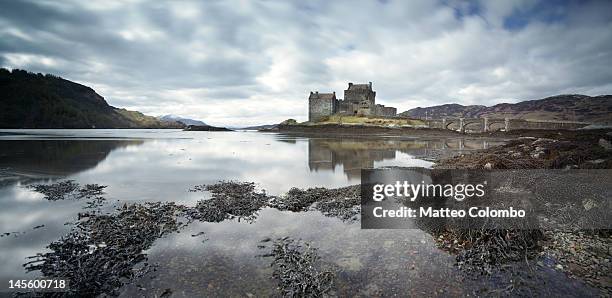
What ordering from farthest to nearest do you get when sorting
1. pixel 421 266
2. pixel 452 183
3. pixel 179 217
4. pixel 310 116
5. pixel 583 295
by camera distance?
pixel 310 116
pixel 452 183
pixel 179 217
pixel 421 266
pixel 583 295

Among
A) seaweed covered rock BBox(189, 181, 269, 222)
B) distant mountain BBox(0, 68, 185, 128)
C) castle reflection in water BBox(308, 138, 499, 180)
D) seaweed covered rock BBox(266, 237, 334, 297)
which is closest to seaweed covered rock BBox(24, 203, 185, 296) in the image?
seaweed covered rock BBox(189, 181, 269, 222)

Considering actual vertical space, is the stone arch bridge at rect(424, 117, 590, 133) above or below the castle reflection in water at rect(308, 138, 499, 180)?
above

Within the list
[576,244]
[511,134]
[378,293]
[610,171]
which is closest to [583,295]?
[576,244]

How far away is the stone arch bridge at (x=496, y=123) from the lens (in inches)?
3524

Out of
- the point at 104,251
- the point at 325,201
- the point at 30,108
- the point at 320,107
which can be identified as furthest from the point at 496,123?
the point at 30,108

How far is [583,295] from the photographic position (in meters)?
5.98

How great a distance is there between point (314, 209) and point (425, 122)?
111 metres

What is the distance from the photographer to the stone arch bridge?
89500 millimetres

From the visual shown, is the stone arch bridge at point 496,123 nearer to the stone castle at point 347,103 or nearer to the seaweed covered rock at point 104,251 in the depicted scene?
the stone castle at point 347,103

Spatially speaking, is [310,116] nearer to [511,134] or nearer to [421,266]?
[511,134]

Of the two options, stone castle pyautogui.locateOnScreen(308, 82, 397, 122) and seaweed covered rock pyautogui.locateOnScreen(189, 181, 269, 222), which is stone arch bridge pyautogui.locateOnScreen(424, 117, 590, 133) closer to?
stone castle pyautogui.locateOnScreen(308, 82, 397, 122)

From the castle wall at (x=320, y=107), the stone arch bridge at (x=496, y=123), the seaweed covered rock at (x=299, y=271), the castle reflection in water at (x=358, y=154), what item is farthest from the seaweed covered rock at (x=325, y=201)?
the castle wall at (x=320, y=107)

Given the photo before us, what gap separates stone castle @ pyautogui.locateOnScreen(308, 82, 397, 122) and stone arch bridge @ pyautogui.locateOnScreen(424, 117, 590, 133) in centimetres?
2527

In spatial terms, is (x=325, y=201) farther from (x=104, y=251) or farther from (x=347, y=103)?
(x=347, y=103)
